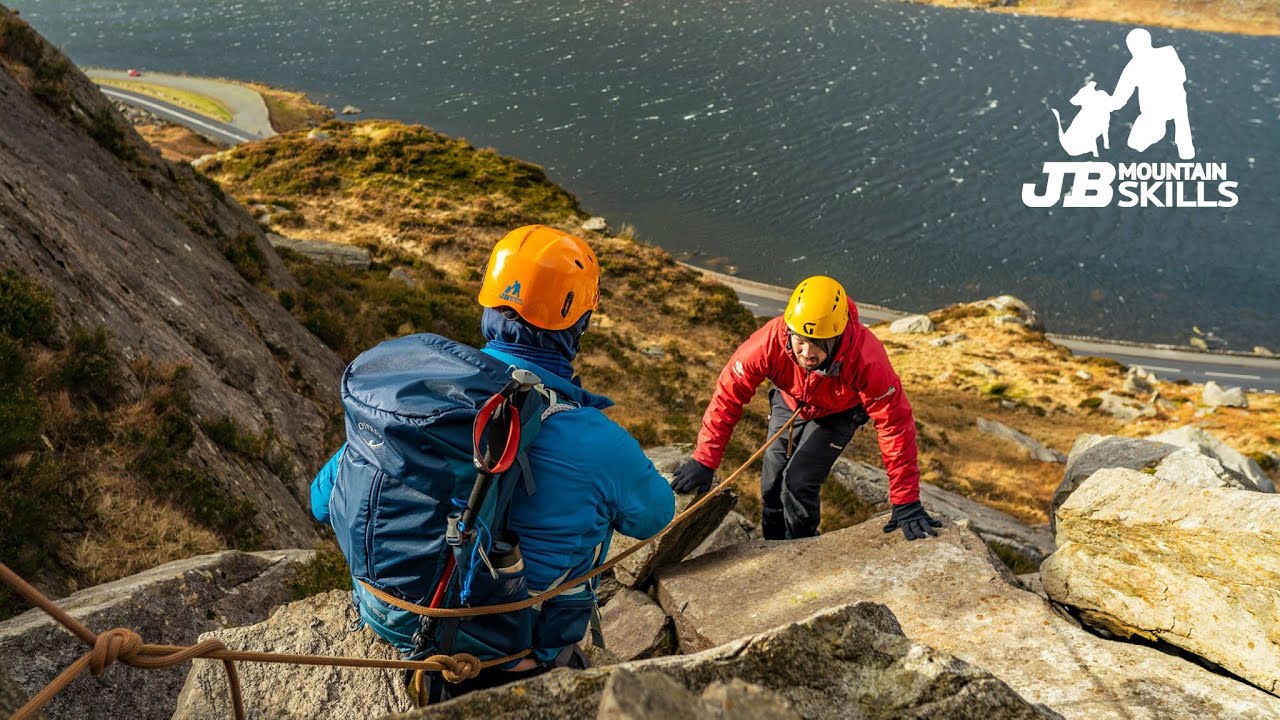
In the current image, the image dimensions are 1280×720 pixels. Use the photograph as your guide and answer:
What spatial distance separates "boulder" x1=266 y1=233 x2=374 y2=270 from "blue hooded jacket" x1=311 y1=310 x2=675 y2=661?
2744cm

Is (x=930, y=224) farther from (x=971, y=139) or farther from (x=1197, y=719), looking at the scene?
(x=1197, y=719)

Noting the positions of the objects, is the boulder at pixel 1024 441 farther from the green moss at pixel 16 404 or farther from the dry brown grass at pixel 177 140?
the dry brown grass at pixel 177 140

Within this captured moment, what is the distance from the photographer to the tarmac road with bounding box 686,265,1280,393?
60.9m

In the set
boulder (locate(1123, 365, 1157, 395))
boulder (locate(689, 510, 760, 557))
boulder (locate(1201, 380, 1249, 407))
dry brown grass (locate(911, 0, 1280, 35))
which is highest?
dry brown grass (locate(911, 0, 1280, 35))

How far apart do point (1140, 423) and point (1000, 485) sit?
23377 millimetres

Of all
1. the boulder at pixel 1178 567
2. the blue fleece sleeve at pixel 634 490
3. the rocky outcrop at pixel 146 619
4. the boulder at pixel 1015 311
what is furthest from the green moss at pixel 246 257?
the boulder at pixel 1015 311

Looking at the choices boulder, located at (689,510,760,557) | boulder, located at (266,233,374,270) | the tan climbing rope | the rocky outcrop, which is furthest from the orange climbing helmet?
boulder, located at (266,233,374,270)

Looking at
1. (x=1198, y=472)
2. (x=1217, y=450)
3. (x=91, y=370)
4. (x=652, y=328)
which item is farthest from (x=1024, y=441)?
(x=91, y=370)

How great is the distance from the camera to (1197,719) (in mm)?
5309

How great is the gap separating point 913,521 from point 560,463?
5293 millimetres

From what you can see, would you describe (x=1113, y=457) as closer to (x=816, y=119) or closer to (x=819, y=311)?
(x=819, y=311)

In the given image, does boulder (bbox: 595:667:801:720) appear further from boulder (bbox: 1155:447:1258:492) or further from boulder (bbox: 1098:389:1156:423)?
boulder (bbox: 1098:389:1156:423)

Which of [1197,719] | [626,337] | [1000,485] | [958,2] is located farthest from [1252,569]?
[958,2]

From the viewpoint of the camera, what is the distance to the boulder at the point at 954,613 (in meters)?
5.59
